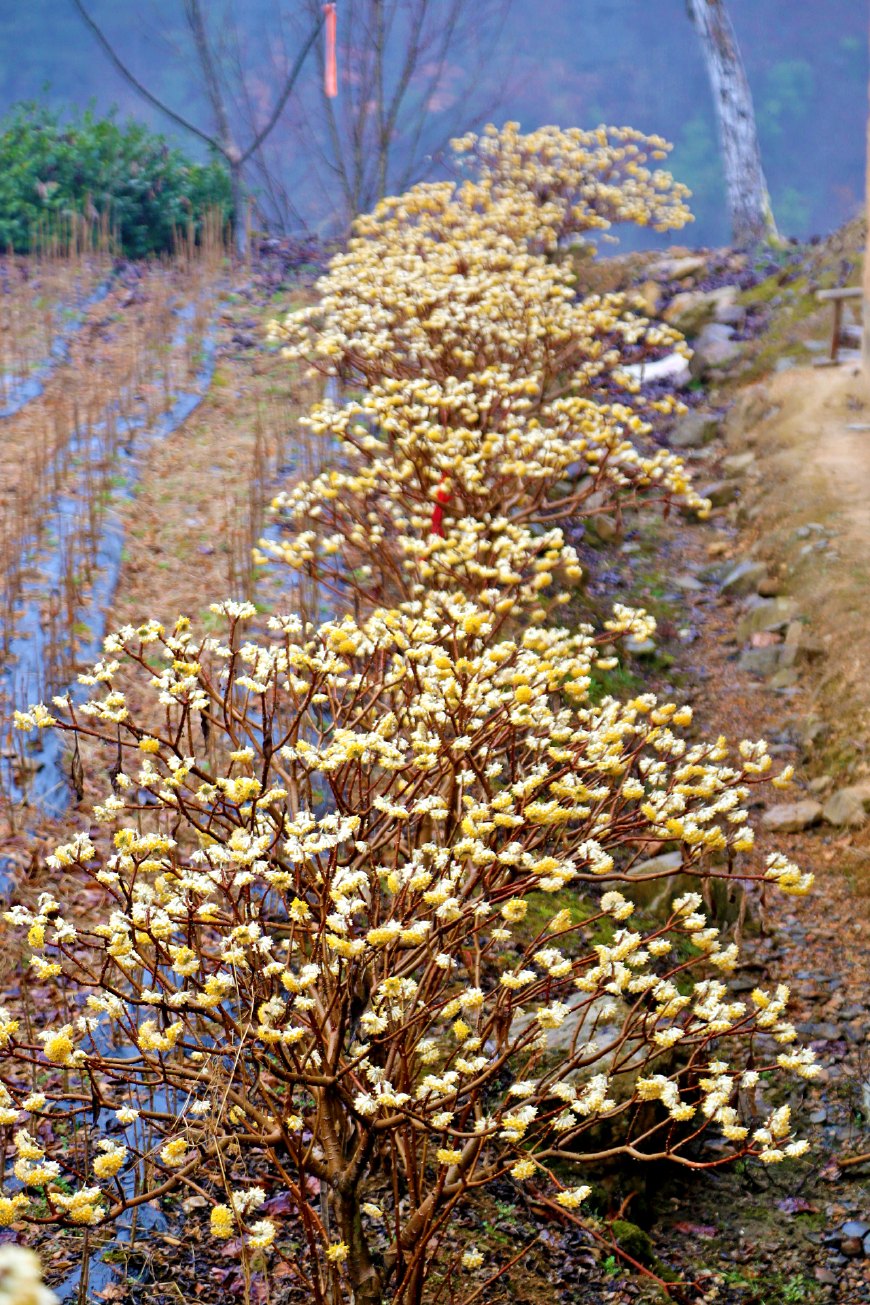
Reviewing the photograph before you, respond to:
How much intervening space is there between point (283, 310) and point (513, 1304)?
27.5 feet

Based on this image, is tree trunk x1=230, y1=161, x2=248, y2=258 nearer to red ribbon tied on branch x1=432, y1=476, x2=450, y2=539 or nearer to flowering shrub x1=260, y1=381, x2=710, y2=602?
flowering shrub x1=260, y1=381, x2=710, y2=602

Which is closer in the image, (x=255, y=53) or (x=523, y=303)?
(x=523, y=303)

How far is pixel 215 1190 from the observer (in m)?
2.68

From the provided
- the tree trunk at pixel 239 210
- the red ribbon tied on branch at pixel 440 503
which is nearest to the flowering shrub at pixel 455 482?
the red ribbon tied on branch at pixel 440 503

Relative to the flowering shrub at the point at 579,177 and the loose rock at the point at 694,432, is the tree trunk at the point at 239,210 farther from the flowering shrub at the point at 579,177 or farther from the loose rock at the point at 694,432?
the loose rock at the point at 694,432

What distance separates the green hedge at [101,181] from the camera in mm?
10531

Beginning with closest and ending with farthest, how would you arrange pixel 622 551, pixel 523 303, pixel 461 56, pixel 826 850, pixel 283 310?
pixel 826 850 → pixel 523 303 → pixel 622 551 → pixel 283 310 → pixel 461 56

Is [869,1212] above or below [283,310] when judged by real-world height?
below

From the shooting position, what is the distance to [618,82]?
23.9 metres

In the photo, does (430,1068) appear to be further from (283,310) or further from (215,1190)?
(283,310)

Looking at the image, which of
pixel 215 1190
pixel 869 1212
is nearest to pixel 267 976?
pixel 215 1190

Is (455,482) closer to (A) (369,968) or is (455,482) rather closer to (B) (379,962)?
(A) (369,968)

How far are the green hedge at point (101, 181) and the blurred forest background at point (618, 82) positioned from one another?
10.3 metres

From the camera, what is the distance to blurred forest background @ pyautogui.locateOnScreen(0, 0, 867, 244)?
22031 millimetres
